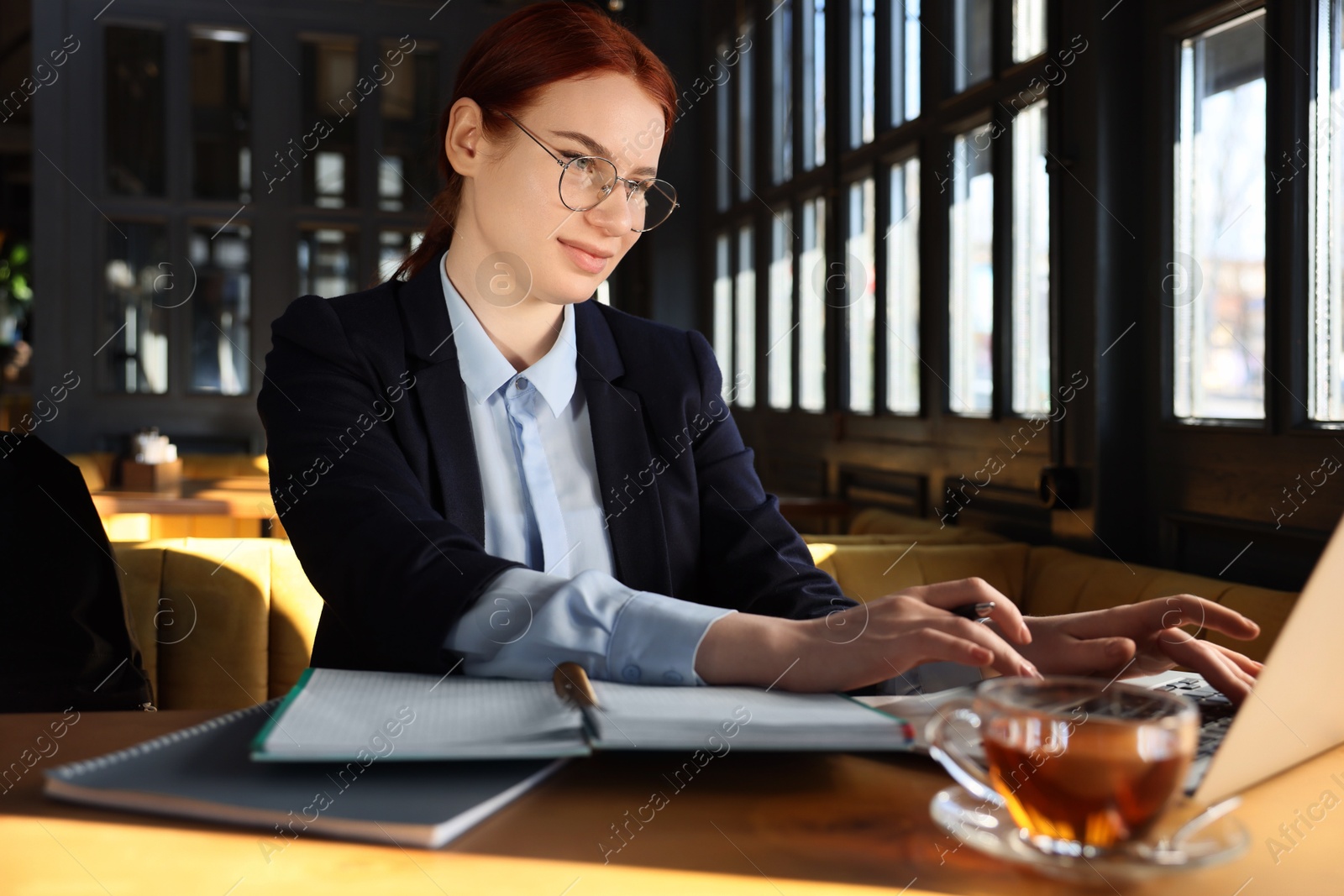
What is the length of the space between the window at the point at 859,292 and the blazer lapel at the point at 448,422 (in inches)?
109

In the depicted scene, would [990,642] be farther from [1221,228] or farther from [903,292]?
[903,292]

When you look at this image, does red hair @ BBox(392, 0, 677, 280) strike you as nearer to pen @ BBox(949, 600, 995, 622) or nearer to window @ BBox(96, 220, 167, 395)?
pen @ BBox(949, 600, 995, 622)

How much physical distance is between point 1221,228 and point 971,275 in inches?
40.8

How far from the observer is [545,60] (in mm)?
1177

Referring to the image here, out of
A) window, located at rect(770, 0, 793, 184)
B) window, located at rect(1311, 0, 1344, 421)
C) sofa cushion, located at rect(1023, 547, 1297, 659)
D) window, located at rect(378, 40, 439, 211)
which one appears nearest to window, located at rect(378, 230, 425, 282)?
window, located at rect(378, 40, 439, 211)

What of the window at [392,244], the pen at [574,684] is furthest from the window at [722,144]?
the pen at [574,684]

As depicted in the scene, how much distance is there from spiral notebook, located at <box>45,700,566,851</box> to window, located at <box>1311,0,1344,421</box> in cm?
173

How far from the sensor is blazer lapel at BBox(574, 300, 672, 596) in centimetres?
120

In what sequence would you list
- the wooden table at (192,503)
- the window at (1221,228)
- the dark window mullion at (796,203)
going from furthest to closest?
the dark window mullion at (796,203), the wooden table at (192,503), the window at (1221,228)

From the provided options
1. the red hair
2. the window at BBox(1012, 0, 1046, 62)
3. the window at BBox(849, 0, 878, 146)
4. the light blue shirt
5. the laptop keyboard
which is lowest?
the laptop keyboard

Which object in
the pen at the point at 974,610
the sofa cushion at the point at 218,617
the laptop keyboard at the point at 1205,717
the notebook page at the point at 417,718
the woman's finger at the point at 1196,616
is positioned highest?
the pen at the point at 974,610

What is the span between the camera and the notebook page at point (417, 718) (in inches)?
22.9

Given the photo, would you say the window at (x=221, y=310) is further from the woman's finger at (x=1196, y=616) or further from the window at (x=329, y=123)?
the woman's finger at (x=1196, y=616)

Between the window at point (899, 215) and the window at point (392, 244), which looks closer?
Answer: the window at point (899, 215)
